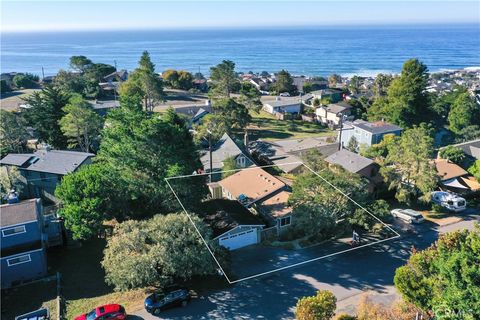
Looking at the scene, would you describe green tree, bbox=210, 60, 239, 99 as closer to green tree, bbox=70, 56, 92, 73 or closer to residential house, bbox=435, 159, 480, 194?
residential house, bbox=435, 159, 480, 194

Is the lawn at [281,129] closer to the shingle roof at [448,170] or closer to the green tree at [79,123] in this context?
the shingle roof at [448,170]

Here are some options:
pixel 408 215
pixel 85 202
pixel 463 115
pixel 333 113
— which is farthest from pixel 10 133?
pixel 463 115

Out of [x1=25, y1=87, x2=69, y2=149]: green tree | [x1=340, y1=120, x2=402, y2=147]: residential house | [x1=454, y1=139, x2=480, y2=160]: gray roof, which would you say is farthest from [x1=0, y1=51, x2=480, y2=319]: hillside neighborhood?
[x1=340, y1=120, x2=402, y2=147]: residential house

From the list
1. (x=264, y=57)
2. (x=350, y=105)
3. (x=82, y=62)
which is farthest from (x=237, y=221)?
(x=264, y=57)

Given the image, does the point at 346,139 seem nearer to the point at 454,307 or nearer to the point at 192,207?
the point at 192,207

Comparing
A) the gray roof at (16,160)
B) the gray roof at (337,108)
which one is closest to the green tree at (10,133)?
the gray roof at (16,160)

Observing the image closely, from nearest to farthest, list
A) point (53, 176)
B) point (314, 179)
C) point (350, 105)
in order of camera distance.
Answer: point (314, 179), point (53, 176), point (350, 105)

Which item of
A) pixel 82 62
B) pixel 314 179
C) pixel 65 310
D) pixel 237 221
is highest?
pixel 82 62

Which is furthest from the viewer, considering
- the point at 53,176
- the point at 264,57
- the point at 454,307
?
the point at 264,57
